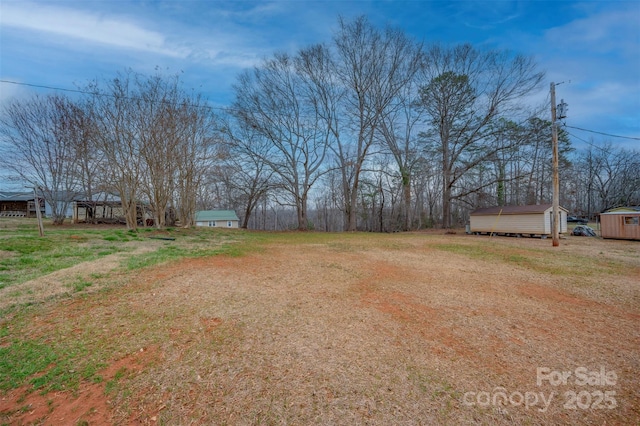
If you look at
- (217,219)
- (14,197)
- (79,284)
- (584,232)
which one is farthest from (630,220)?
(14,197)

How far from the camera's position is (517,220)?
15336 mm

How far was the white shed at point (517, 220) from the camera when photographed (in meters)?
14.1

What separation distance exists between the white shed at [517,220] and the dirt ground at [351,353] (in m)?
10.8

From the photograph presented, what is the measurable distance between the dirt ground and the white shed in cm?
1082

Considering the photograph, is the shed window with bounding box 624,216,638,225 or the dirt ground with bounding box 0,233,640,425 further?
the shed window with bounding box 624,216,638,225

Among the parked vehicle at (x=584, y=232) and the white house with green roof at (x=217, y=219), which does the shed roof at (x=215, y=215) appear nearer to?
the white house with green roof at (x=217, y=219)

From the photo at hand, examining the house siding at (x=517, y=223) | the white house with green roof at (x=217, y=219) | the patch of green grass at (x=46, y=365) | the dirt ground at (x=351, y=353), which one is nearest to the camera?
the dirt ground at (x=351, y=353)

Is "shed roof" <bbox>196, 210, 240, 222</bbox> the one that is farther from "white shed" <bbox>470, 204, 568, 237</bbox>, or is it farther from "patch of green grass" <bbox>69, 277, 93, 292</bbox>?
"patch of green grass" <bbox>69, 277, 93, 292</bbox>

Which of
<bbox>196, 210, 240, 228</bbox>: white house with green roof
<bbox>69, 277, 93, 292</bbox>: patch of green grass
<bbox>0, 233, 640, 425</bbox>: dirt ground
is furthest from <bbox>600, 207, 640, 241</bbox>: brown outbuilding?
<bbox>196, 210, 240, 228</bbox>: white house with green roof

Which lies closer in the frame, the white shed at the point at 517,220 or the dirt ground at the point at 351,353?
the dirt ground at the point at 351,353

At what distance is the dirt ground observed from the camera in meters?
1.87

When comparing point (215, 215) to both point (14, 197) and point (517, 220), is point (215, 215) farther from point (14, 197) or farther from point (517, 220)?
point (517, 220)

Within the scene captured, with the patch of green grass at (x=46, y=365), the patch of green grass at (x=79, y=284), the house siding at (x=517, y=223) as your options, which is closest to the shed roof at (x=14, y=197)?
the patch of green grass at (x=79, y=284)

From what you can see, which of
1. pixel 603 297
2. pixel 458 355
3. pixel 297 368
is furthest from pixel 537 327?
pixel 297 368
